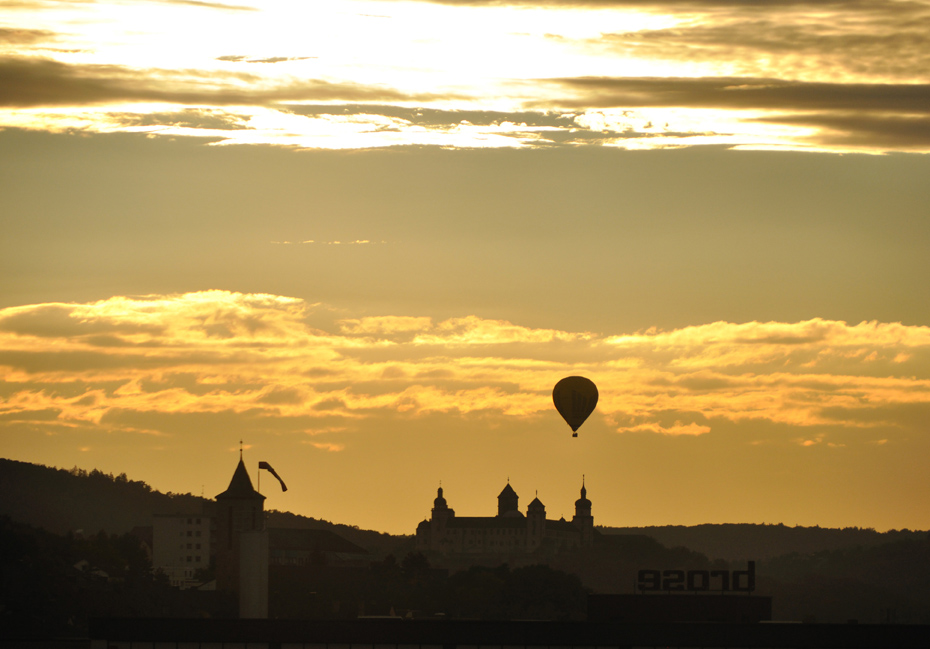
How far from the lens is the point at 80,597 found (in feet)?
503

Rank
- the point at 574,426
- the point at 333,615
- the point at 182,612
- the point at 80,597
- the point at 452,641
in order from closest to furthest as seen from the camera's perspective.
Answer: the point at 452,641 → the point at 574,426 → the point at 80,597 → the point at 182,612 → the point at 333,615

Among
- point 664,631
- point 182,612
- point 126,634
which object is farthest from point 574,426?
point 182,612

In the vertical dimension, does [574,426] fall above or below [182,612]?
above

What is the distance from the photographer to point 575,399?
410 ft

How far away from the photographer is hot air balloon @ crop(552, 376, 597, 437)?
124562mm

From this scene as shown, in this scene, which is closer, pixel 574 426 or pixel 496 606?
pixel 574 426

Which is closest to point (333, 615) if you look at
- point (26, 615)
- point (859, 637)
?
point (26, 615)

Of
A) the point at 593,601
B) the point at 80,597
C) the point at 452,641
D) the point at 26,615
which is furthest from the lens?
the point at 80,597

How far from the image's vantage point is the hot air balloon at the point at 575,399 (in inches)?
4904

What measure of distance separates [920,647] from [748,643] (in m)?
9.47

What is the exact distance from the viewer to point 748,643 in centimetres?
7650

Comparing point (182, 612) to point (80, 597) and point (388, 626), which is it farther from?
point (388, 626)

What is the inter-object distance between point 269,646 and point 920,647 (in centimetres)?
3527

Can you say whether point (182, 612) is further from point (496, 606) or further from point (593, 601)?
point (593, 601)
